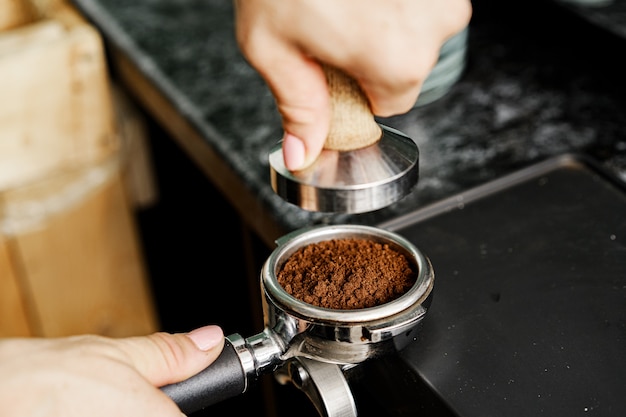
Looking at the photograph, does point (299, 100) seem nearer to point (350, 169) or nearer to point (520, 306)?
point (350, 169)

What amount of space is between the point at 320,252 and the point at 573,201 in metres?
0.35

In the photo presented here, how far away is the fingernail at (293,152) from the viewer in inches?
23.0

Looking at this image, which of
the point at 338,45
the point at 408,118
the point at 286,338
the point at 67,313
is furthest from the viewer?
the point at 67,313

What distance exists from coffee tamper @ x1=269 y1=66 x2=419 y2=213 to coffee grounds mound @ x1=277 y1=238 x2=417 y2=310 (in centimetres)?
7

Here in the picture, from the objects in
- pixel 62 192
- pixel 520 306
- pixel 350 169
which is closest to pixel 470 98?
→ pixel 520 306

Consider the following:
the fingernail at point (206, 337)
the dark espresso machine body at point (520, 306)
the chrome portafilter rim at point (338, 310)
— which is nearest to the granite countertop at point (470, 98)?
the dark espresso machine body at point (520, 306)

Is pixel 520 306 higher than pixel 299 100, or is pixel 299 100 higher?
pixel 299 100

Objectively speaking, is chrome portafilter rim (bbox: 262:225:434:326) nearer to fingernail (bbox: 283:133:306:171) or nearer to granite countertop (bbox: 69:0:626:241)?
fingernail (bbox: 283:133:306:171)

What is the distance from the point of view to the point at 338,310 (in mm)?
595

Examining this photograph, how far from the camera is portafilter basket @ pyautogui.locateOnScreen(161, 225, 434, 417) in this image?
59 centimetres

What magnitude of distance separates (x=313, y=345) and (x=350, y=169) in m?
0.15

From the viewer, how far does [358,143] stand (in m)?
0.61

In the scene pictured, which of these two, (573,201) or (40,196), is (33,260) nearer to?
(40,196)

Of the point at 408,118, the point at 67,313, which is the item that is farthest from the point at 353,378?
the point at 67,313
